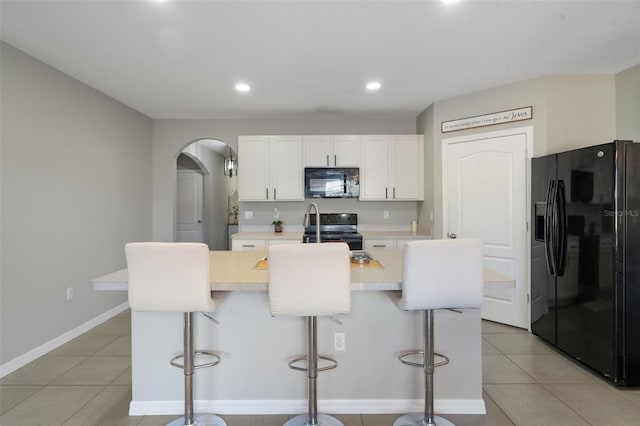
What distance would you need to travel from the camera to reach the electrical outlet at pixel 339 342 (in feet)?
7.11

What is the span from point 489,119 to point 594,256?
1786 millimetres

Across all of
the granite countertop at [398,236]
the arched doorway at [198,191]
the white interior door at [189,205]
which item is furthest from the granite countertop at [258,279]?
the white interior door at [189,205]

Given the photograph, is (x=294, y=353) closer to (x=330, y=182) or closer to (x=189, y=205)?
(x=330, y=182)

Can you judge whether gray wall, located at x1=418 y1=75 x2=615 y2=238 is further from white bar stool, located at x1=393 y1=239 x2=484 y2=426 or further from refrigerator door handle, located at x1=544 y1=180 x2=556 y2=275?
white bar stool, located at x1=393 y1=239 x2=484 y2=426

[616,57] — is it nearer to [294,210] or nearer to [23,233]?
[294,210]

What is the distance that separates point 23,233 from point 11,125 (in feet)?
2.84

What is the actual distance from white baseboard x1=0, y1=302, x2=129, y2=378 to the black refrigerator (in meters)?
4.47

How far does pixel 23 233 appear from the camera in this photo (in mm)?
2859

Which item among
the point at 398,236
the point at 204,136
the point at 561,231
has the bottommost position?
the point at 398,236

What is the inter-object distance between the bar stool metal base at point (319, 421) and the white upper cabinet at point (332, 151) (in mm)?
3246

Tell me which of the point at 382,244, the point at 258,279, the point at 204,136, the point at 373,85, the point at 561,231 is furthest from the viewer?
the point at 204,136

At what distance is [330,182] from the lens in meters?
4.71

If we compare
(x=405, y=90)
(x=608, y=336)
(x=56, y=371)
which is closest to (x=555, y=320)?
(x=608, y=336)

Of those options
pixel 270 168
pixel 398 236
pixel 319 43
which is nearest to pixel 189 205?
pixel 270 168
